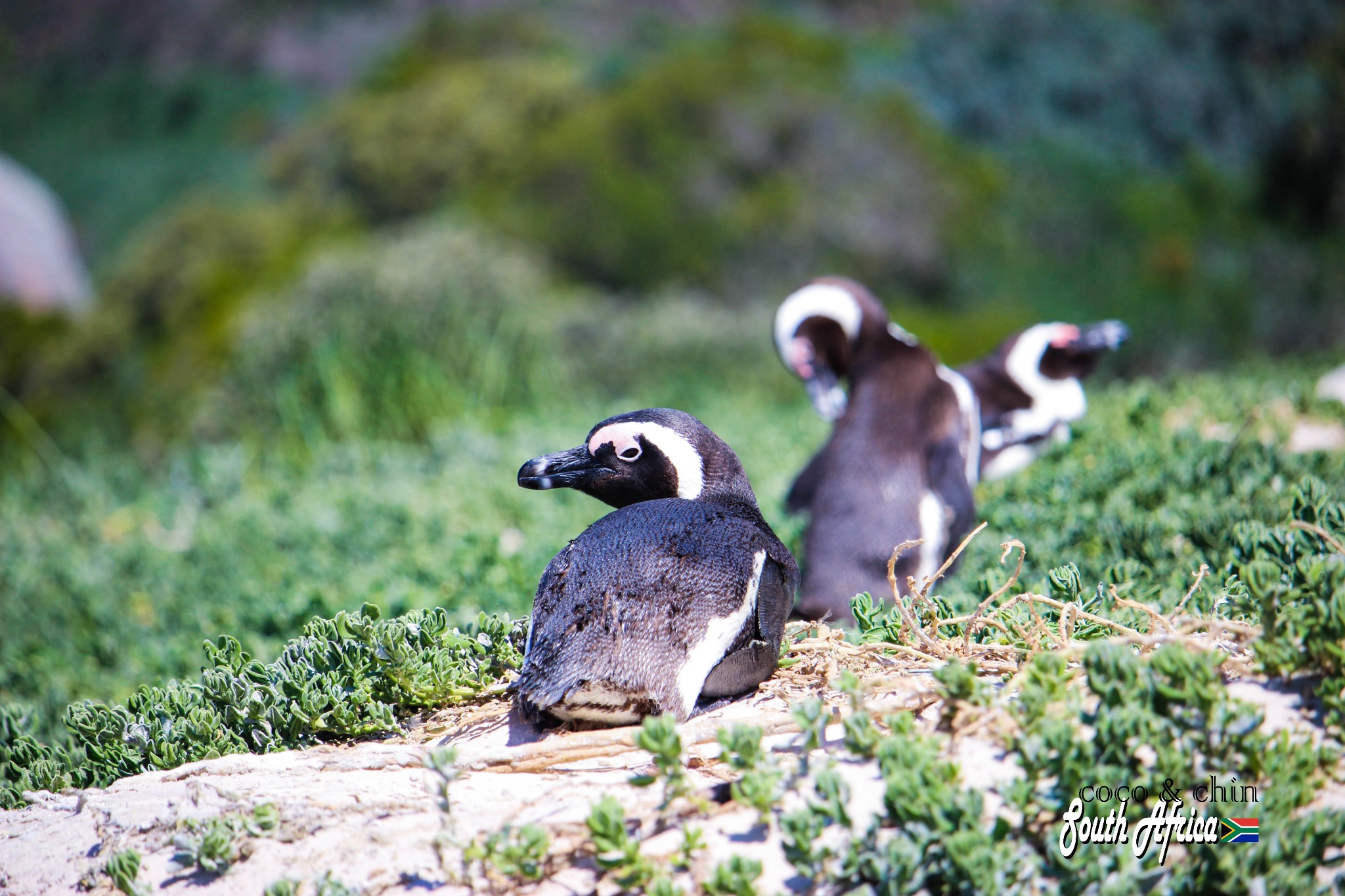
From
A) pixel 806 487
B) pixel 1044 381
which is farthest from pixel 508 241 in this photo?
pixel 806 487

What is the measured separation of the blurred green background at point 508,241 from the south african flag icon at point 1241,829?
2209mm

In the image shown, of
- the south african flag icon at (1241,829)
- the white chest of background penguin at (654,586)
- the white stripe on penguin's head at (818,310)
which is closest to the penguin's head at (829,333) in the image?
the white stripe on penguin's head at (818,310)

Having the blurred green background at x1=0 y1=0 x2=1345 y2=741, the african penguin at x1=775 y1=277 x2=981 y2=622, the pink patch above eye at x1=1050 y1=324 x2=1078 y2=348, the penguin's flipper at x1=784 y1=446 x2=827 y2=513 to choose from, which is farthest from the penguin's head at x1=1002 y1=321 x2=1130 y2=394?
the penguin's flipper at x1=784 y1=446 x2=827 y2=513

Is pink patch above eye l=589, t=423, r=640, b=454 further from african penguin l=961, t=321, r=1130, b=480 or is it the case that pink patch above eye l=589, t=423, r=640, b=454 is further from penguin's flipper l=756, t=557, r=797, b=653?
african penguin l=961, t=321, r=1130, b=480

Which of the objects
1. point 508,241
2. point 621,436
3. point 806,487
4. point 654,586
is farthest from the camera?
point 508,241

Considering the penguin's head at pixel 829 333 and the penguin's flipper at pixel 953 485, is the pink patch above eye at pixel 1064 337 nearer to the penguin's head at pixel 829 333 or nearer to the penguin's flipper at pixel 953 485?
the penguin's head at pixel 829 333

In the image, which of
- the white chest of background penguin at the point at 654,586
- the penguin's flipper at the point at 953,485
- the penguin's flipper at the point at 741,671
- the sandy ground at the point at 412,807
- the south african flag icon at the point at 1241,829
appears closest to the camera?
the south african flag icon at the point at 1241,829

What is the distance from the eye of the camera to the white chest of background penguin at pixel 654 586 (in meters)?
1.87

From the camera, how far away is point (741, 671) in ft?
6.71

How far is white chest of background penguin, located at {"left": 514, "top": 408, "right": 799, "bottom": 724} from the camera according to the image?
187 cm

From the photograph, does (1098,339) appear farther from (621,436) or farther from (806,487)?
(621,436)

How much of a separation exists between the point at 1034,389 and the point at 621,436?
2921 mm

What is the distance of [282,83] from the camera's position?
18203 millimetres

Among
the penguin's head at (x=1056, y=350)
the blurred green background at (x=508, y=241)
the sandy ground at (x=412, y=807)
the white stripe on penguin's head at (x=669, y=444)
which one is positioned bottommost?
the sandy ground at (x=412, y=807)
